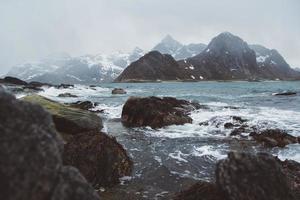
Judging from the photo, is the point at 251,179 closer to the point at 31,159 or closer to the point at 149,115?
the point at 31,159

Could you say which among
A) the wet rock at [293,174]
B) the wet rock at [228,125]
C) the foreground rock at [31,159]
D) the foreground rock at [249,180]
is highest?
the foreground rock at [31,159]

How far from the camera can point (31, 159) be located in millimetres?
5855

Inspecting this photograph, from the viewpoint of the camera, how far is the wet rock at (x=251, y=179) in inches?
322

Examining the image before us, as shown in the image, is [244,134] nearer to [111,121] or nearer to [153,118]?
[153,118]

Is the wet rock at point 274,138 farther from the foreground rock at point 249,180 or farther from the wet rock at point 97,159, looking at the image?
the foreground rock at point 249,180

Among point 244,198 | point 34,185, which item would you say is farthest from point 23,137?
point 244,198

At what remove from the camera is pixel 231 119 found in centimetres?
2462

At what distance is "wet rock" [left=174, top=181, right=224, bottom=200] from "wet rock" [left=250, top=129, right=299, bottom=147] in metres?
9.13

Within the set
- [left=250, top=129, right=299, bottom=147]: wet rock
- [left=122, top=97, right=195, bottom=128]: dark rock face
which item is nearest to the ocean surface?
[left=250, top=129, right=299, bottom=147]: wet rock

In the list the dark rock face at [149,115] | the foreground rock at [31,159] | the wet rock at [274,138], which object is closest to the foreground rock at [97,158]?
the foreground rock at [31,159]

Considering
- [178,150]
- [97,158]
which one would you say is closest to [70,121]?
[178,150]

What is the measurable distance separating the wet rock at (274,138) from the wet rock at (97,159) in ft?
26.9

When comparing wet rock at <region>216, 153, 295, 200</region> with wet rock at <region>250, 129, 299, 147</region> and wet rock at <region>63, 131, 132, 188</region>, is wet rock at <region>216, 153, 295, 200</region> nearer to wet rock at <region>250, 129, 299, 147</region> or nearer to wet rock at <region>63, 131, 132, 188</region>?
wet rock at <region>63, 131, 132, 188</region>

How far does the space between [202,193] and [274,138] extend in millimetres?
10312
